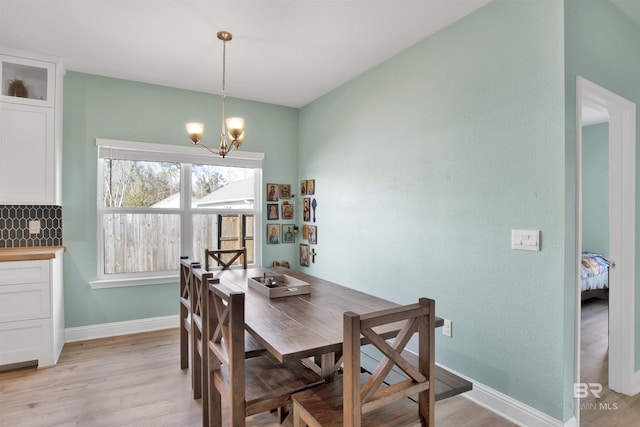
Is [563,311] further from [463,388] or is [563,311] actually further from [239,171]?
[239,171]

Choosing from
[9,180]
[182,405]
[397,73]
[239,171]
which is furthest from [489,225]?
[9,180]

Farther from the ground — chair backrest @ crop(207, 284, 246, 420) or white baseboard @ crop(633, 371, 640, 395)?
chair backrest @ crop(207, 284, 246, 420)

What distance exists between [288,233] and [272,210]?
382mm

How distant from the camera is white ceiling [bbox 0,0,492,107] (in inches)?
91.7

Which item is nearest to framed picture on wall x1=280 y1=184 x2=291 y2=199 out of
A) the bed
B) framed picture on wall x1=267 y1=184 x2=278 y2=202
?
framed picture on wall x1=267 y1=184 x2=278 y2=202

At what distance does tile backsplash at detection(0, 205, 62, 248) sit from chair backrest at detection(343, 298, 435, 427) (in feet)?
11.1

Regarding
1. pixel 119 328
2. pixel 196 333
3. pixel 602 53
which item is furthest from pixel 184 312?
pixel 602 53

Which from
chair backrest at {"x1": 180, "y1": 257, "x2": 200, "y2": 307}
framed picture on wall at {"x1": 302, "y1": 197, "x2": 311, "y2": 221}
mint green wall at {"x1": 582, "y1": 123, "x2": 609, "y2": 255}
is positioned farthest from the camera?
mint green wall at {"x1": 582, "y1": 123, "x2": 609, "y2": 255}

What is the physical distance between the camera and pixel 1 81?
9.51 ft

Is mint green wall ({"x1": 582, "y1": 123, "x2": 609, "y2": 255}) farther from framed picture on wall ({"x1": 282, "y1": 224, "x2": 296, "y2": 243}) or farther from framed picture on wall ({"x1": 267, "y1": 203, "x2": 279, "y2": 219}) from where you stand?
framed picture on wall ({"x1": 267, "y1": 203, "x2": 279, "y2": 219})

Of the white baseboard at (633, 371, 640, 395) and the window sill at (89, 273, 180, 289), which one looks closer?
the white baseboard at (633, 371, 640, 395)

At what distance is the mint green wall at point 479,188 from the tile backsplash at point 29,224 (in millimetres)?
2974

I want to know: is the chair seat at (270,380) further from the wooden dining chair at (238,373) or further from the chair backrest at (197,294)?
the chair backrest at (197,294)

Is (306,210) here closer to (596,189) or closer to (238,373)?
(238,373)
